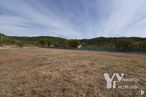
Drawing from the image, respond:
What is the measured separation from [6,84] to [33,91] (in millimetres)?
1628

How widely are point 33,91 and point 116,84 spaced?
320cm

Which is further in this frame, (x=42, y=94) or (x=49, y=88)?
(x=49, y=88)

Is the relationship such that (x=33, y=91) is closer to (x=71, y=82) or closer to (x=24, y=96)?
(x=24, y=96)

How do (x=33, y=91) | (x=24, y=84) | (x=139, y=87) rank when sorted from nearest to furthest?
(x=33, y=91) → (x=139, y=87) → (x=24, y=84)

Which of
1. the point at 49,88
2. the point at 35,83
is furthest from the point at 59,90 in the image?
the point at 35,83

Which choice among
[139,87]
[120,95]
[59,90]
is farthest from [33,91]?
[139,87]

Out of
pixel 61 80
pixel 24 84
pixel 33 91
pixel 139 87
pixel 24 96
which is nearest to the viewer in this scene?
pixel 24 96

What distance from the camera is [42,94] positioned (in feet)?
17.9

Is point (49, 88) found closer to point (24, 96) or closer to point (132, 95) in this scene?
point (24, 96)

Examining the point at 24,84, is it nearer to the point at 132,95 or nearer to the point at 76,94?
the point at 76,94

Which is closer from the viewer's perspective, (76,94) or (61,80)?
(76,94)

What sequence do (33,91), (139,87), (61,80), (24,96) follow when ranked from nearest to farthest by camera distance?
(24,96), (33,91), (139,87), (61,80)

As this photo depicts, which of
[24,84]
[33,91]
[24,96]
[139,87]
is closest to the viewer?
[24,96]

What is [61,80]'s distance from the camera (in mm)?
7266
